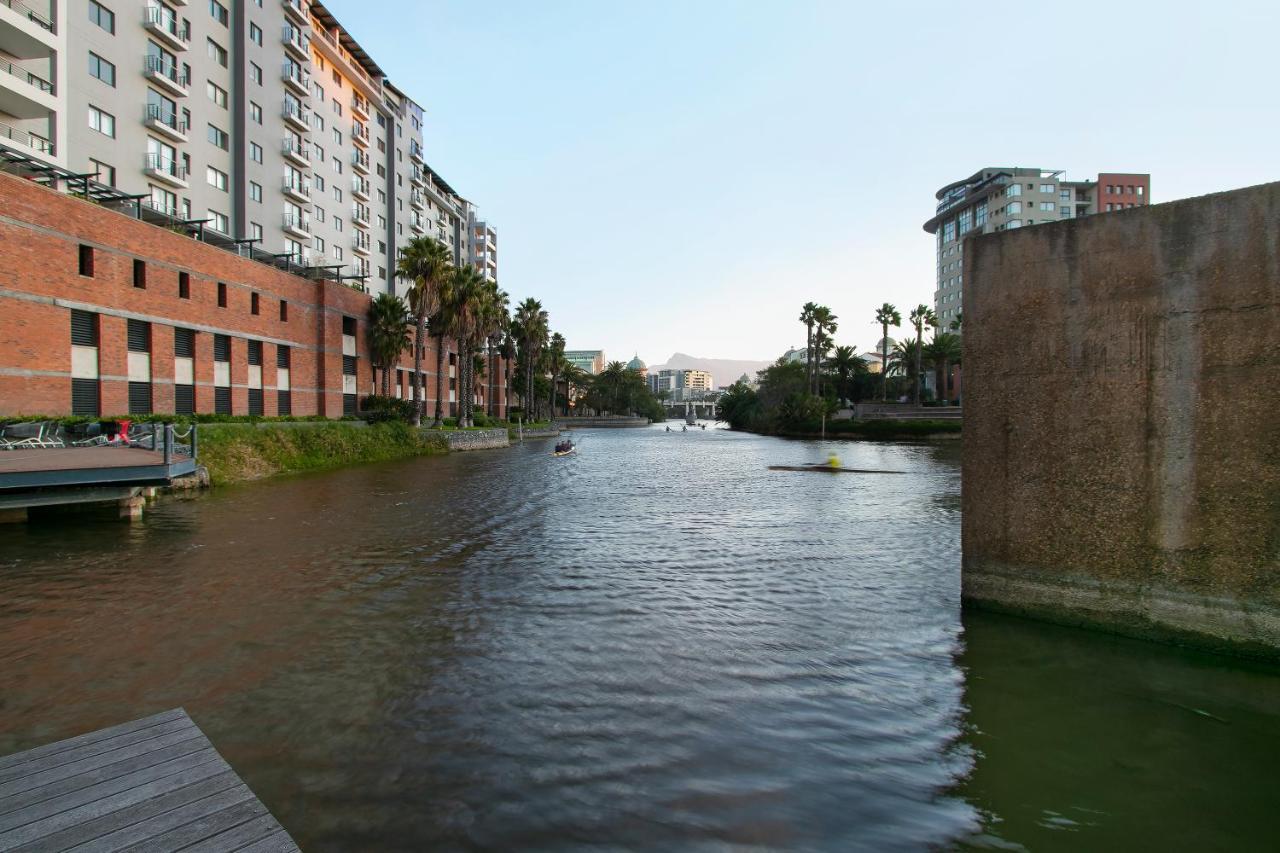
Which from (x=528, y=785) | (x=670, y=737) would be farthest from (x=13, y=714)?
(x=670, y=737)

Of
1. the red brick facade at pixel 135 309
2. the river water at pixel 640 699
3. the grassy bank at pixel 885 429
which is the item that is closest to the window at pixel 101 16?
the red brick facade at pixel 135 309

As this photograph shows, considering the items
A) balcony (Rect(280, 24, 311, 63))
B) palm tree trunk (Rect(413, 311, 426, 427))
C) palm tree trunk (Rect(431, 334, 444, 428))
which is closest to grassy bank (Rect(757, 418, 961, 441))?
palm tree trunk (Rect(431, 334, 444, 428))

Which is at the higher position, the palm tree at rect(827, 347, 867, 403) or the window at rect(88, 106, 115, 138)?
the window at rect(88, 106, 115, 138)

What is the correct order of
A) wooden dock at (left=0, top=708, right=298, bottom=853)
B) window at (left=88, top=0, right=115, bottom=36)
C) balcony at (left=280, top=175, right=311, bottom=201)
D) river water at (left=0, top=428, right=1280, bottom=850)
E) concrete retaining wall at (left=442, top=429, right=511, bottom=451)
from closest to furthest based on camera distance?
wooden dock at (left=0, top=708, right=298, bottom=853) < river water at (left=0, top=428, right=1280, bottom=850) < window at (left=88, top=0, right=115, bottom=36) < balcony at (left=280, top=175, right=311, bottom=201) < concrete retaining wall at (left=442, top=429, right=511, bottom=451)

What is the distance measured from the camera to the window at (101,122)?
3225 centimetres

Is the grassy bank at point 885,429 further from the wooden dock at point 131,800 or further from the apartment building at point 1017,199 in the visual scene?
the wooden dock at point 131,800

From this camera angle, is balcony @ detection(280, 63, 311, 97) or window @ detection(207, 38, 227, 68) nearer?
window @ detection(207, 38, 227, 68)

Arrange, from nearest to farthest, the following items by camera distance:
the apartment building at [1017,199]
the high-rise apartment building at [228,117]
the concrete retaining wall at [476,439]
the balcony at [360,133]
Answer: the high-rise apartment building at [228,117]
the concrete retaining wall at [476,439]
the balcony at [360,133]
the apartment building at [1017,199]

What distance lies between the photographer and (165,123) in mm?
36094

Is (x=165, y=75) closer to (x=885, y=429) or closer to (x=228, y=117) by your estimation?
(x=228, y=117)

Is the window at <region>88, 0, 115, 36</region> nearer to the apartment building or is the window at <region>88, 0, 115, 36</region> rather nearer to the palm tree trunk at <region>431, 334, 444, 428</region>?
the palm tree trunk at <region>431, 334, 444, 428</region>

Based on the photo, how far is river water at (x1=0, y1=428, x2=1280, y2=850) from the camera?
445 cm

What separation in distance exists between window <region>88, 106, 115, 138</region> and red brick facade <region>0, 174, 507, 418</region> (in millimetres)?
8220

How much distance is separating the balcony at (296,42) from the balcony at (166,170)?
1543 cm
